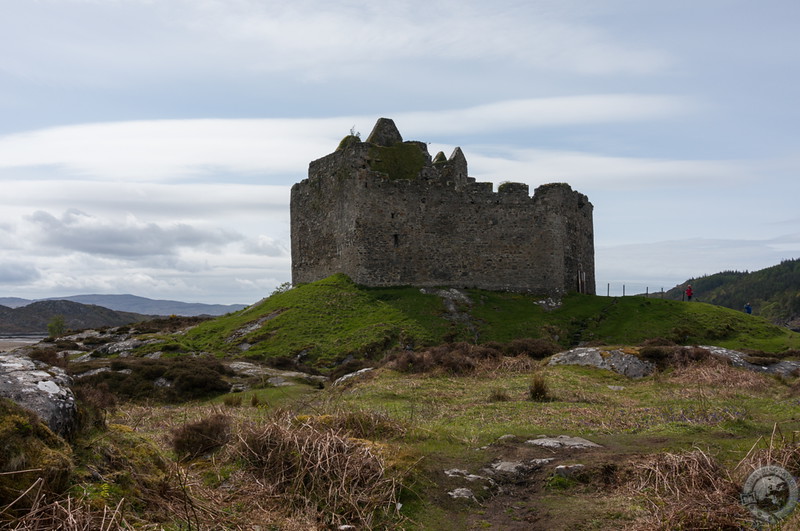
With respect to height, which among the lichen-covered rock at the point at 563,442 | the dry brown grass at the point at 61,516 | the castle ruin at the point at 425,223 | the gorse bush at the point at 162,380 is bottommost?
the gorse bush at the point at 162,380

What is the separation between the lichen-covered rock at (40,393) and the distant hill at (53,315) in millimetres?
145323

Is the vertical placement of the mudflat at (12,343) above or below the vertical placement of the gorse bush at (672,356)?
below

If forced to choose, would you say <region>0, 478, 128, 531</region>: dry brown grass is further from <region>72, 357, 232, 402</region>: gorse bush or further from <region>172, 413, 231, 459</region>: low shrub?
<region>72, 357, 232, 402</region>: gorse bush

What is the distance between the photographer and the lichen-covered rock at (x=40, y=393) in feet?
23.9

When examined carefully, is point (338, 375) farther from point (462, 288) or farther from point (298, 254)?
point (298, 254)

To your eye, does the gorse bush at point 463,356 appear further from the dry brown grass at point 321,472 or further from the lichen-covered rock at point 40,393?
the lichen-covered rock at point 40,393

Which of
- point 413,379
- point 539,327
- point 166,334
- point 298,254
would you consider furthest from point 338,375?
point 298,254

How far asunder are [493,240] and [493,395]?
3004cm

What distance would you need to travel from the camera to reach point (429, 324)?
3875 cm

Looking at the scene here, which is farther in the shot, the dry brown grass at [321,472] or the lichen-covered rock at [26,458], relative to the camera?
the dry brown grass at [321,472]

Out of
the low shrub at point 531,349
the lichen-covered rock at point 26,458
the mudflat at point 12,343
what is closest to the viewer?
the lichen-covered rock at point 26,458

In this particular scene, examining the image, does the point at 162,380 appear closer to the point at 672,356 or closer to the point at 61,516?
the point at 672,356

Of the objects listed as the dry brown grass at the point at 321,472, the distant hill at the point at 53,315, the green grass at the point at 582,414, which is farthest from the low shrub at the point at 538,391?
the distant hill at the point at 53,315

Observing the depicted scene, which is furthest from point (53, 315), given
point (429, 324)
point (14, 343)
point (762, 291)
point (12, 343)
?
point (762, 291)
